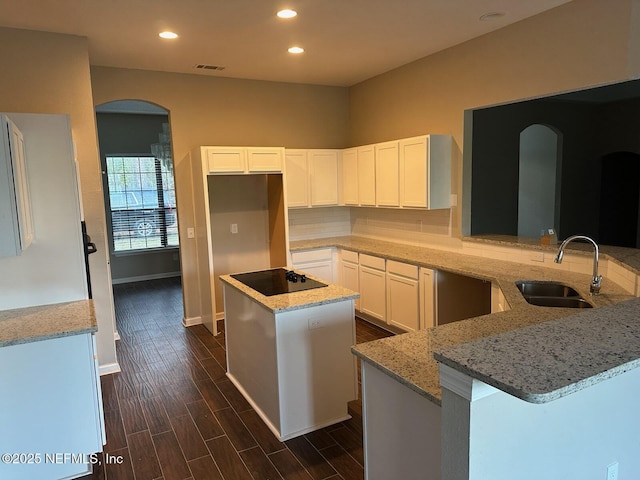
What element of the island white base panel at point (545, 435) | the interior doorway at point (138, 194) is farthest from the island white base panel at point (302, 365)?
the interior doorway at point (138, 194)

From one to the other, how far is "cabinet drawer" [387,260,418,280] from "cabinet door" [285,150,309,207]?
1.45 meters

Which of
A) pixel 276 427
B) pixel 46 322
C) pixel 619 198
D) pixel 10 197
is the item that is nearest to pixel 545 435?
pixel 276 427

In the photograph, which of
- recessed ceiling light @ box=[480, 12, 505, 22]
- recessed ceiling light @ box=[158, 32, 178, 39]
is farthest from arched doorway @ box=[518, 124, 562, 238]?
recessed ceiling light @ box=[158, 32, 178, 39]

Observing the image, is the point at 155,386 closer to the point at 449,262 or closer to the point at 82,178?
the point at 82,178

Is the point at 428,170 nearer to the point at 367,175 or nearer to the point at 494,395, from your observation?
the point at 367,175

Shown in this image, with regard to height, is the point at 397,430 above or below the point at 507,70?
below

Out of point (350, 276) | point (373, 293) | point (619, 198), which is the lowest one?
point (373, 293)

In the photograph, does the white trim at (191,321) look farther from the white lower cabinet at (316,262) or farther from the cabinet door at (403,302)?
the cabinet door at (403,302)

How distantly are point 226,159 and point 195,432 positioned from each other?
2.81 m

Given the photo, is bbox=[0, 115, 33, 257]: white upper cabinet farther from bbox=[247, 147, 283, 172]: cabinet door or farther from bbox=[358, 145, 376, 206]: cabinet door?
bbox=[358, 145, 376, 206]: cabinet door

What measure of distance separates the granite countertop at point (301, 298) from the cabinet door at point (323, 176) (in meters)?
2.46

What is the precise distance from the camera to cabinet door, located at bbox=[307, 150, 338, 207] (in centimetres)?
545

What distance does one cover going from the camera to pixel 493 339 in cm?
148

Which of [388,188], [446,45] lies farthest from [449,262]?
[446,45]
